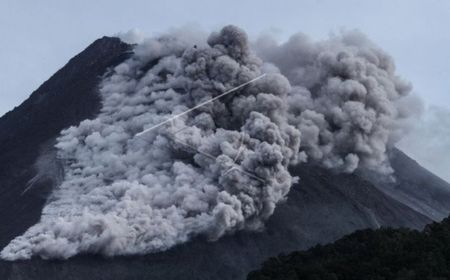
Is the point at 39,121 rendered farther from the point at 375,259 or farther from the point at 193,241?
the point at 375,259

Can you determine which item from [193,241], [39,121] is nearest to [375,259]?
[193,241]

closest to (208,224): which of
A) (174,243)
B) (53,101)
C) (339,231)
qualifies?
(174,243)

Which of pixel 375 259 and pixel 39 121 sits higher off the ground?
pixel 39 121

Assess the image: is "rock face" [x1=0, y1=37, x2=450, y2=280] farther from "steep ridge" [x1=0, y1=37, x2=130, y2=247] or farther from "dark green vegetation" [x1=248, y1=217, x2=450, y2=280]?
"dark green vegetation" [x1=248, y1=217, x2=450, y2=280]

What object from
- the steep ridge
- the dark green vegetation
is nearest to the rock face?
the steep ridge

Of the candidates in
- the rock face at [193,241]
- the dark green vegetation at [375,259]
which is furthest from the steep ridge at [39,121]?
the dark green vegetation at [375,259]

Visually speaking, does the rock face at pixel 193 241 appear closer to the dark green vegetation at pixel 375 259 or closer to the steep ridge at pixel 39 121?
the steep ridge at pixel 39 121
